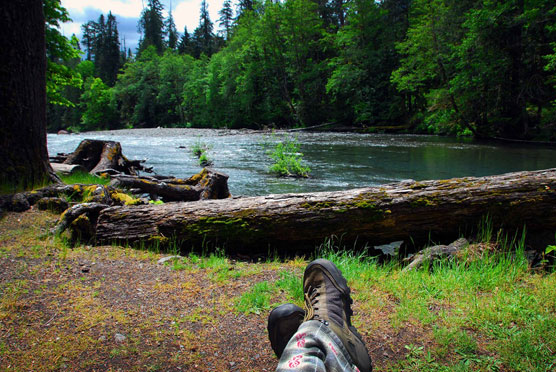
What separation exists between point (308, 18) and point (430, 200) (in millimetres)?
39354

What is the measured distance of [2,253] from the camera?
127 inches

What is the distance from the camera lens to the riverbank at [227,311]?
1989 millimetres

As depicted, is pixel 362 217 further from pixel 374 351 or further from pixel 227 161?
pixel 227 161

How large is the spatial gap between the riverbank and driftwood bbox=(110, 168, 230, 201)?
3041mm

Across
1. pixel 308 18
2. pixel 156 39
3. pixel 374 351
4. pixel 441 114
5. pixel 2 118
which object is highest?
pixel 156 39

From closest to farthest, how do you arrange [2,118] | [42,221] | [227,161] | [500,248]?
1. [500,248]
2. [42,221]
3. [2,118]
4. [227,161]

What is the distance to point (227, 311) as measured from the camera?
2.54 meters

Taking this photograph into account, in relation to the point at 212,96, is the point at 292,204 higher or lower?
lower

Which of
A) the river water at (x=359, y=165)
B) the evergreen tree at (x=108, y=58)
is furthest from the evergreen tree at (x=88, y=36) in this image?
the river water at (x=359, y=165)

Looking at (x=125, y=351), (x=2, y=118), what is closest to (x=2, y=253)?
(x=125, y=351)

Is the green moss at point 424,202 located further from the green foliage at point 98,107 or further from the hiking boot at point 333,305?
the green foliage at point 98,107

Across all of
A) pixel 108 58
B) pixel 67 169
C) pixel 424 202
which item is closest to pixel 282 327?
pixel 424 202

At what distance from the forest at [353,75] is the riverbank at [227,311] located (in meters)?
8.95

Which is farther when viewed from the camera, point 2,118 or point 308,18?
point 308,18
